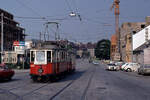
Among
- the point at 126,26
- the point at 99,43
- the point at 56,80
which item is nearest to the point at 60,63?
the point at 56,80

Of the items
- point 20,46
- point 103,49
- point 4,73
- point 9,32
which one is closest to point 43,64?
point 4,73

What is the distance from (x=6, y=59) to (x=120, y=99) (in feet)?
137

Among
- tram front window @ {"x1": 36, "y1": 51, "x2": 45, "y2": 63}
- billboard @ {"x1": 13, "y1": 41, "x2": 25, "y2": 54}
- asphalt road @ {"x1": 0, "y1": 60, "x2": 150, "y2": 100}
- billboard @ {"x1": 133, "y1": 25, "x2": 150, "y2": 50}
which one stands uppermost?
billboard @ {"x1": 133, "y1": 25, "x2": 150, "y2": 50}

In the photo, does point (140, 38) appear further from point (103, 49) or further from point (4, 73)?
point (103, 49)

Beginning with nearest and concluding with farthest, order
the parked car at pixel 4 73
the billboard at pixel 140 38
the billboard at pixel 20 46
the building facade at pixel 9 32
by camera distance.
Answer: the parked car at pixel 4 73 < the billboard at pixel 20 46 < the billboard at pixel 140 38 < the building facade at pixel 9 32

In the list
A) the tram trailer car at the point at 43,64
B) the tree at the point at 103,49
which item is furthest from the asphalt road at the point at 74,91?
the tree at the point at 103,49

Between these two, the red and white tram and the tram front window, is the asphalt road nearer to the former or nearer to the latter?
the red and white tram

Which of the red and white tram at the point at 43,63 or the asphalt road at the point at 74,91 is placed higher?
the red and white tram at the point at 43,63

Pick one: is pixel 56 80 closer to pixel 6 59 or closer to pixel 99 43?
pixel 6 59

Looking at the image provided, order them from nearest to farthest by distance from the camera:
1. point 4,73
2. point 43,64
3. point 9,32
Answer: point 43,64 < point 4,73 < point 9,32

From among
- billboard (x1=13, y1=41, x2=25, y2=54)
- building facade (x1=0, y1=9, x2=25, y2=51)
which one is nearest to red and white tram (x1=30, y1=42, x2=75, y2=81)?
billboard (x1=13, y1=41, x2=25, y2=54)

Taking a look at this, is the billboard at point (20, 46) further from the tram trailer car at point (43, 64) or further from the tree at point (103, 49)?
the tree at point (103, 49)

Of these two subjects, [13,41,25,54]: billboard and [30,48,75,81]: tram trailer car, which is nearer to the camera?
[30,48,75,81]: tram trailer car

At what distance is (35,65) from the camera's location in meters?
19.8
